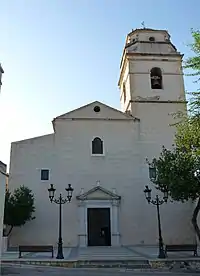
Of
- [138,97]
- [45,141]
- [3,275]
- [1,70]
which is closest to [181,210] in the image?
[138,97]

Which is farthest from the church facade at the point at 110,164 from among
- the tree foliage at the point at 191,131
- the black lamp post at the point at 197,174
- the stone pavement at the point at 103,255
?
the tree foliage at the point at 191,131

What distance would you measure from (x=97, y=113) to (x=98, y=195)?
6241mm

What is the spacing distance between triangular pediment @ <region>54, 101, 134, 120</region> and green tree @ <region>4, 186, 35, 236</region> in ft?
22.5

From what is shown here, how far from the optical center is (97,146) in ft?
76.9

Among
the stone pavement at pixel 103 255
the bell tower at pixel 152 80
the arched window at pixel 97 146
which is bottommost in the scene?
the stone pavement at pixel 103 255

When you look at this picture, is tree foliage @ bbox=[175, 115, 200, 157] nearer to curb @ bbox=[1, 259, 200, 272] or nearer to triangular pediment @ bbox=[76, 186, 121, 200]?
curb @ bbox=[1, 259, 200, 272]

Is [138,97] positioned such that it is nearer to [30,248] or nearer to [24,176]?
[24,176]

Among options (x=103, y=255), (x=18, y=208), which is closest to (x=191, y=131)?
(x=103, y=255)

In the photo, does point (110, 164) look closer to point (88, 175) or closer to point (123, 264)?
point (88, 175)

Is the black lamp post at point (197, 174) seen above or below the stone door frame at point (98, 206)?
above

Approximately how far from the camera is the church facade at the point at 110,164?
21375 millimetres

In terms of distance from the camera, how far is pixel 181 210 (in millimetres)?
22062

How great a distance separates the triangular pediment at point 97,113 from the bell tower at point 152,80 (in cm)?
115

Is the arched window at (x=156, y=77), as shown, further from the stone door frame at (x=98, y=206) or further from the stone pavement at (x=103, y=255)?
the stone pavement at (x=103, y=255)
